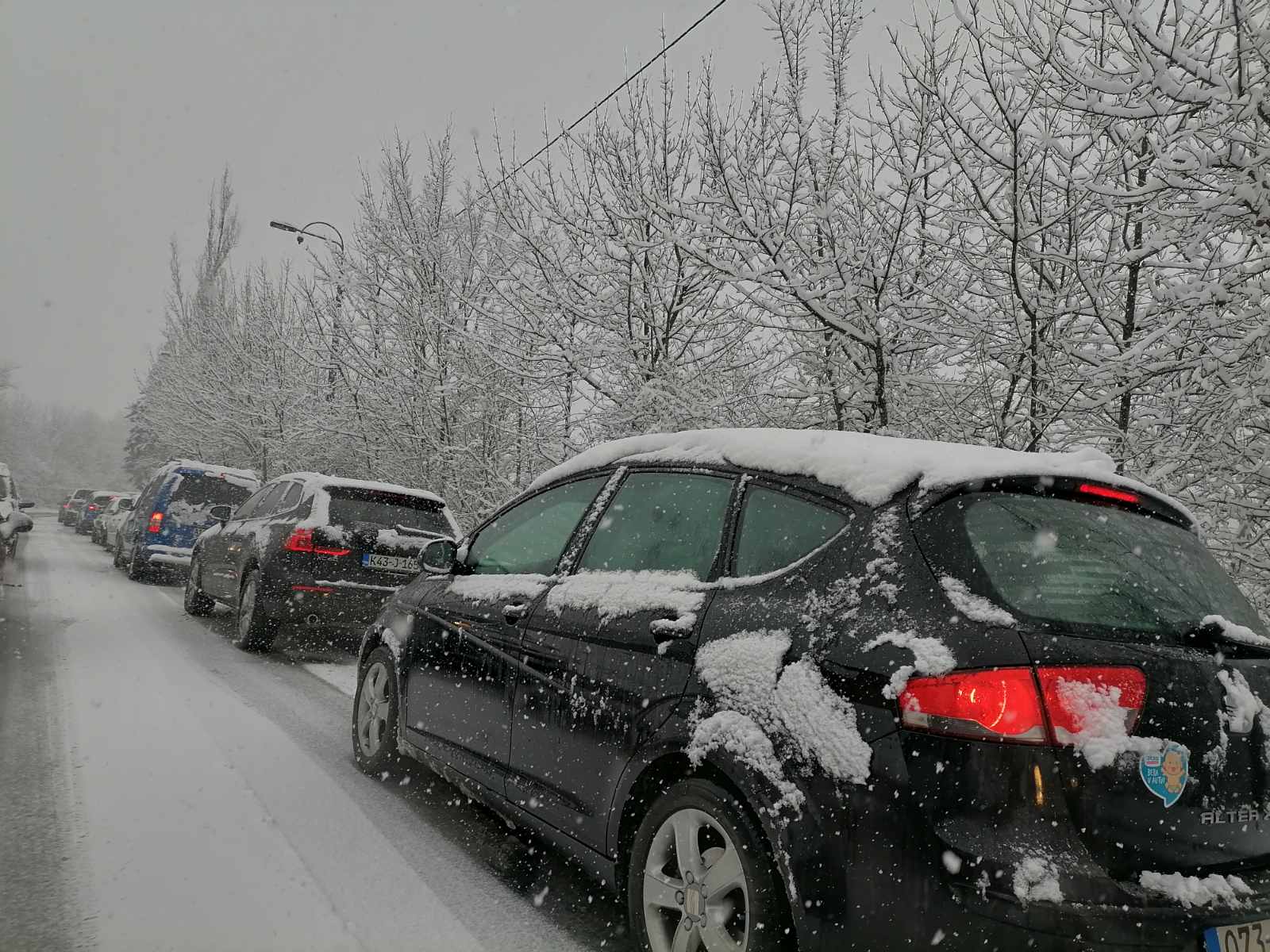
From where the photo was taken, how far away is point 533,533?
4004 mm

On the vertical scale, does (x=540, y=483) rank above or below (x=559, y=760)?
above

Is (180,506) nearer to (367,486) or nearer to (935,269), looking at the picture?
(367,486)

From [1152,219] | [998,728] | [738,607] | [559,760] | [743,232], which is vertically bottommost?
[559,760]

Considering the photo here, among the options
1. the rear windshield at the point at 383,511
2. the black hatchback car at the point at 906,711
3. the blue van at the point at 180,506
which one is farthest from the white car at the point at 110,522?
the black hatchback car at the point at 906,711

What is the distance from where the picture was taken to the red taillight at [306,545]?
795 centimetres

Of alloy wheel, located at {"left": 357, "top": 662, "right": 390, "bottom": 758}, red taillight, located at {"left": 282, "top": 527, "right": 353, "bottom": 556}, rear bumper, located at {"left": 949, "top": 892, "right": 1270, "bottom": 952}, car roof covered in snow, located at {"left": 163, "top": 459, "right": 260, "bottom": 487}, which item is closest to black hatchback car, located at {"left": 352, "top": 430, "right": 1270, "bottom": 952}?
rear bumper, located at {"left": 949, "top": 892, "right": 1270, "bottom": 952}

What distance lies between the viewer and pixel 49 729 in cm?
511

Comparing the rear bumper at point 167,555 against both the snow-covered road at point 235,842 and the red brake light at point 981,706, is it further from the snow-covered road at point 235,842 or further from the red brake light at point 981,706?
the red brake light at point 981,706

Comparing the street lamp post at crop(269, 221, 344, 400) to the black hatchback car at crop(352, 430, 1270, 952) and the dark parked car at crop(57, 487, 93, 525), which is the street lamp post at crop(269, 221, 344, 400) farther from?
the dark parked car at crop(57, 487, 93, 525)

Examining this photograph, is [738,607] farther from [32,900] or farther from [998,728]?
[32,900]

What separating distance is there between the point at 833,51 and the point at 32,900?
8.63 meters

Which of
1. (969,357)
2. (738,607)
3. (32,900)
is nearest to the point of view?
(738,607)

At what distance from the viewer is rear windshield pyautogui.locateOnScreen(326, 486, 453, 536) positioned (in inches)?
321

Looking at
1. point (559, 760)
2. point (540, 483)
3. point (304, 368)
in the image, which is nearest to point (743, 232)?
point (540, 483)
